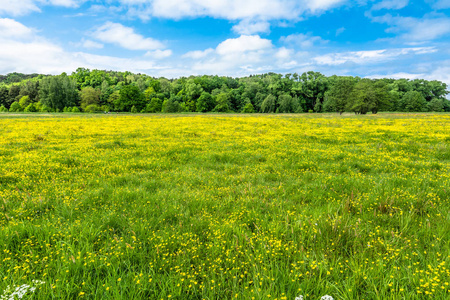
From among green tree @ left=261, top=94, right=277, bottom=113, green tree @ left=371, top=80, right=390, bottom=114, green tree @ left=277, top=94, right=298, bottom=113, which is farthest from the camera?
green tree @ left=277, top=94, right=298, bottom=113

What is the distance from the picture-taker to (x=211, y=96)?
380 feet

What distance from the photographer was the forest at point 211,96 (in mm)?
96938

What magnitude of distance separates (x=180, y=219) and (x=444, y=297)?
12.2ft

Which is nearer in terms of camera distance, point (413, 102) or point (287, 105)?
point (413, 102)

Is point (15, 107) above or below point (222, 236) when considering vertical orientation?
above

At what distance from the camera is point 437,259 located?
273 centimetres

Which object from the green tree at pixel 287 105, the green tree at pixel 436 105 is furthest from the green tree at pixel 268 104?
the green tree at pixel 436 105

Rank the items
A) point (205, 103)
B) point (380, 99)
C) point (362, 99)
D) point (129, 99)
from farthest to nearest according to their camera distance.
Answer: point (205, 103)
point (129, 99)
point (380, 99)
point (362, 99)

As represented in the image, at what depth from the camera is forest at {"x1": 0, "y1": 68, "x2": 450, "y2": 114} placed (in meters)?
96.9

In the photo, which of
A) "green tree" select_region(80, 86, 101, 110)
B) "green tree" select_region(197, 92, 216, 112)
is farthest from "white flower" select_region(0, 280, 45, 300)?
"green tree" select_region(80, 86, 101, 110)

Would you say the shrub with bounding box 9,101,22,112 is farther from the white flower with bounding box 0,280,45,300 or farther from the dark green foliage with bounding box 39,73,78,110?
the white flower with bounding box 0,280,45,300

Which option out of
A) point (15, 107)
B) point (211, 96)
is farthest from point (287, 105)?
point (15, 107)

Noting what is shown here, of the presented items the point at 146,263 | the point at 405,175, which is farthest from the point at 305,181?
the point at 146,263

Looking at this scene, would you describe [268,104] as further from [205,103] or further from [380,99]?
[380,99]
